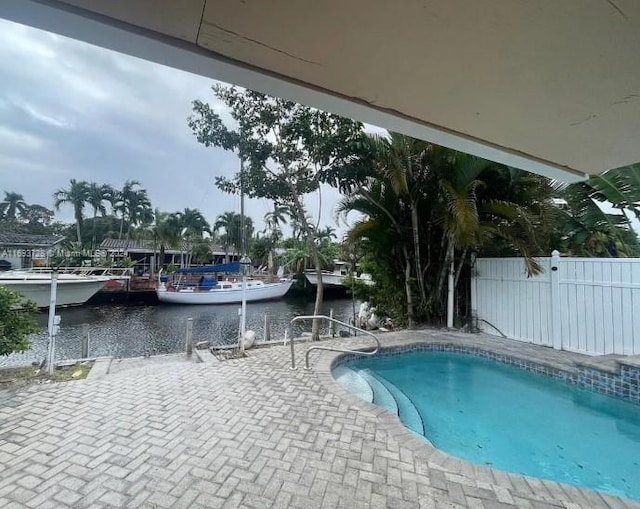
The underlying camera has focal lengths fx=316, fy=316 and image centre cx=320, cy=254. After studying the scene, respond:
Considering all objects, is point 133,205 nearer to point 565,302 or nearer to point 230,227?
point 230,227

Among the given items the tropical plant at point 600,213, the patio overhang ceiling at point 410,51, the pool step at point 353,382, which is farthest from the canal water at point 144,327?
the patio overhang ceiling at point 410,51

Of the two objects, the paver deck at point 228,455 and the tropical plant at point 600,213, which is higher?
the tropical plant at point 600,213

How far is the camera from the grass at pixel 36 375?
4.56m

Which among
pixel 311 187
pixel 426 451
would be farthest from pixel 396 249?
pixel 426 451

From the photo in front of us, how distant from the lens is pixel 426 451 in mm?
2838

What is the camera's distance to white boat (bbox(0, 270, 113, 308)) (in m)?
15.5

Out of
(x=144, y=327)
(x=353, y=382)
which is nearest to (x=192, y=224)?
(x=144, y=327)

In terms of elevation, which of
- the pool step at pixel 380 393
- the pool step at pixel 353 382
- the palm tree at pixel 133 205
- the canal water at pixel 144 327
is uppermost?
the palm tree at pixel 133 205

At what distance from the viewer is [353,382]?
4.93m

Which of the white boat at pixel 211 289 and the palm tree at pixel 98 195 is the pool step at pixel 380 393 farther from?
the palm tree at pixel 98 195

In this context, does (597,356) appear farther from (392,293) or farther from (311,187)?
(311,187)

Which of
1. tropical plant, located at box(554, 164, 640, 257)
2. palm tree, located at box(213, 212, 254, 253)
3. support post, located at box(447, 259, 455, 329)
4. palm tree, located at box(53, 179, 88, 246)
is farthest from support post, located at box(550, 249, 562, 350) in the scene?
palm tree, located at box(53, 179, 88, 246)

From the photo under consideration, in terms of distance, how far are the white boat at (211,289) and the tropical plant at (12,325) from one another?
17.3 meters

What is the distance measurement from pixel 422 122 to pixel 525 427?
14.5 feet
